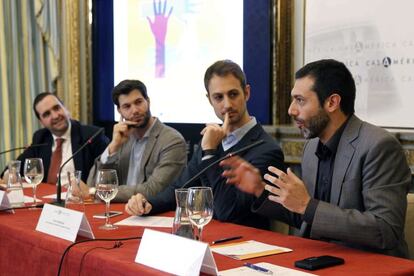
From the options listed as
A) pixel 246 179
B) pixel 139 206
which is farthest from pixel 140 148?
pixel 246 179

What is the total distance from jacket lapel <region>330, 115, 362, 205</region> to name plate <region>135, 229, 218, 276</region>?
0.73 meters

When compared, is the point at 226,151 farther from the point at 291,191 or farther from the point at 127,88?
the point at 127,88

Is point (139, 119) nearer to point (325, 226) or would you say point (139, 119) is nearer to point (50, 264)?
point (50, 264)

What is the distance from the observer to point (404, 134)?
324cm

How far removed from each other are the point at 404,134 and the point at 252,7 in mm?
1438

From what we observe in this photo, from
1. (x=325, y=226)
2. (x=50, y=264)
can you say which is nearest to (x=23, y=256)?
A: (x=50, y=264)

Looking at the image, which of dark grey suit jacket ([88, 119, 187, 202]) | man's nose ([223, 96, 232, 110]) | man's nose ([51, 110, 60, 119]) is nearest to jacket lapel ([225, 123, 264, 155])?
man's nose ([223, 96, 232, 110])

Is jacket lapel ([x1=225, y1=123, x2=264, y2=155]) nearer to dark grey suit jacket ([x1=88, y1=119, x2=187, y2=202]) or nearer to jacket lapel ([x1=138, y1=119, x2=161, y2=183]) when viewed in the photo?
dark grey suit jacket ([x1=88, y1=119, x2=187, y2=202])

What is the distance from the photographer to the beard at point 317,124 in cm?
222

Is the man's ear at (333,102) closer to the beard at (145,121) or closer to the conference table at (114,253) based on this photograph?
the conference table at (114,253)

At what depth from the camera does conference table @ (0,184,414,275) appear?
1706 mm

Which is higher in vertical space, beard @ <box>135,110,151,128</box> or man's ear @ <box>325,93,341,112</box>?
man's ear @ <box>325,93,341,112</box>

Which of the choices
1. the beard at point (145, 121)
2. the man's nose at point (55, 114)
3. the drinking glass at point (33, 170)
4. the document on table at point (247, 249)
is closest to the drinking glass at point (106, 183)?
the document on table at point (247, 249)

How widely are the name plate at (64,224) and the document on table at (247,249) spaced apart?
460 mm
